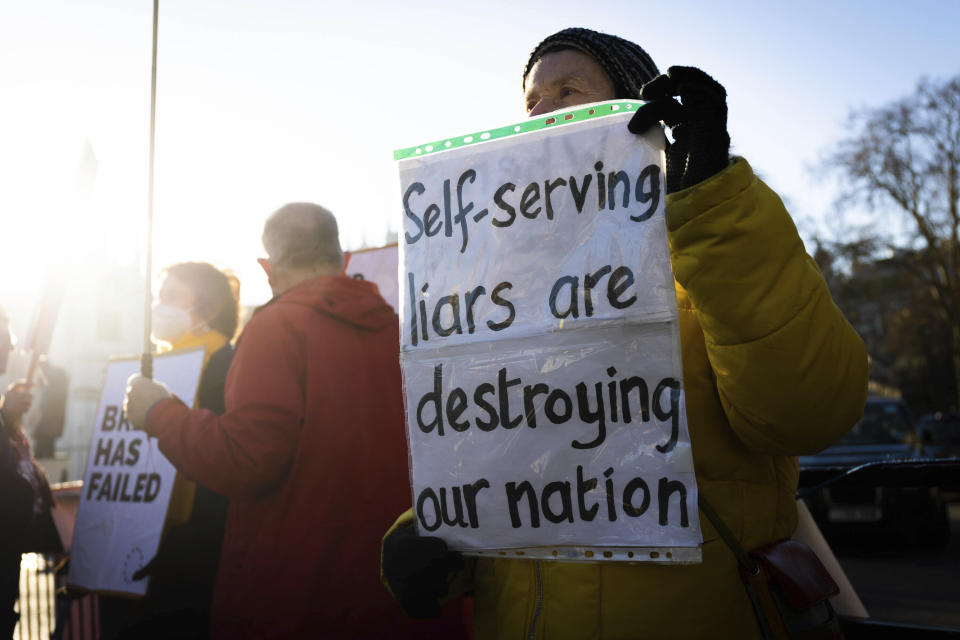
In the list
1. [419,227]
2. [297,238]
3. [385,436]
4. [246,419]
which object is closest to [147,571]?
[246,419]

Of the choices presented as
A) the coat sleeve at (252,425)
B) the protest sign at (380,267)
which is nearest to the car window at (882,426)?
the protest sign at (380,267)

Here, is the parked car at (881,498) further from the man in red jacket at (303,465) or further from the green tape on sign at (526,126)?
the green tape on sign at (526,126)

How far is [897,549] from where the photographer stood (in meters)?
7.61

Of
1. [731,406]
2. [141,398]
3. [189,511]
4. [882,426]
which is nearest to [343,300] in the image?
[141,398]

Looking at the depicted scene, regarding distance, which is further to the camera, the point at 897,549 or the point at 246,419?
the point at 897,549

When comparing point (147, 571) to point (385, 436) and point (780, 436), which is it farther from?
point (780, 436)

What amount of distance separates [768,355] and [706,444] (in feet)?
Result: 0.76

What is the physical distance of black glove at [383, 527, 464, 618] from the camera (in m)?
1.53

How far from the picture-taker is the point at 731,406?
138 centimetres

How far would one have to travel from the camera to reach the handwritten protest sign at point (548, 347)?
1.36 m

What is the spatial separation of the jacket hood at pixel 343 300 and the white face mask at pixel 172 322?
A: 0.88 m

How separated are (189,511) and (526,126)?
2.06 m

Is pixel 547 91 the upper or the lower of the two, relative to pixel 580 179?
upper

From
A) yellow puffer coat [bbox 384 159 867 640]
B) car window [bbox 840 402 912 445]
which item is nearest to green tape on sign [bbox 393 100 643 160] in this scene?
yellow puffer coat [bbox 384 159 867 640]
